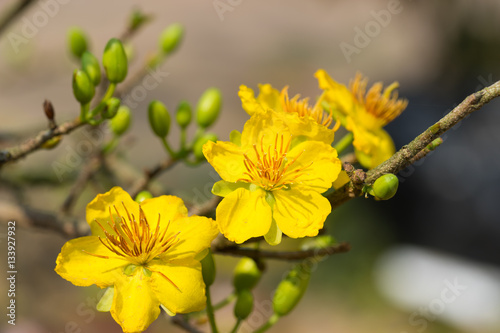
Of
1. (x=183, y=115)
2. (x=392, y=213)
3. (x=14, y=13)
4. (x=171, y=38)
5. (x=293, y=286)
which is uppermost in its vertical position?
(x=14, y=13)

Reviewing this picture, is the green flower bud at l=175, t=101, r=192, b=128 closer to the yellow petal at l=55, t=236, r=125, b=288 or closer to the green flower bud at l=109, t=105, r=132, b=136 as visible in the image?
the green flower bud at l=109, t=105, r=132, b=136

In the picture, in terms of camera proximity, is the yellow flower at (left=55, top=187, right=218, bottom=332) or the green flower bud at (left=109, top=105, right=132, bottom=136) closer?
the yellow flower at (left=55, top=187, right=218, bottom=332)

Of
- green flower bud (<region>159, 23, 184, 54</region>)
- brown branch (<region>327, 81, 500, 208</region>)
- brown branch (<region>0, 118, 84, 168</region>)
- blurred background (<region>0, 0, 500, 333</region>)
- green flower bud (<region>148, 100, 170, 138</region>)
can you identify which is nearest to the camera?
brown branch (<region>327, 81, 500, 208</region>)

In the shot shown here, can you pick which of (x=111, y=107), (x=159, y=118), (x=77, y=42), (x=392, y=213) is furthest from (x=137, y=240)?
(x=392, y=213)

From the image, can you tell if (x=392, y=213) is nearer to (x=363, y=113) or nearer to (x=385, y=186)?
(x=363, y=113)

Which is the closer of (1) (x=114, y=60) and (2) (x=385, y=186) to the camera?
(2) (x=385, y=186)

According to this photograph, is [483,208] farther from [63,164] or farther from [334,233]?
[63,164]

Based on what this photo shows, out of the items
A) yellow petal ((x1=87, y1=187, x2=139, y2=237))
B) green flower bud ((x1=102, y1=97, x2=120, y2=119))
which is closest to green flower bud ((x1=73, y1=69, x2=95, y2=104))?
green flower bud ((x1=102, y1=97, x2=120, y2=119))
